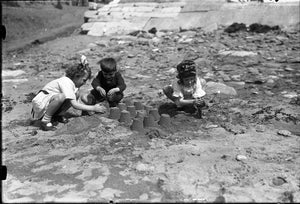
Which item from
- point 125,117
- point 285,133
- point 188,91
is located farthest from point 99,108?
point 285,133

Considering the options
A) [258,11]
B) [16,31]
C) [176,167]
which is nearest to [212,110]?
[176,167]

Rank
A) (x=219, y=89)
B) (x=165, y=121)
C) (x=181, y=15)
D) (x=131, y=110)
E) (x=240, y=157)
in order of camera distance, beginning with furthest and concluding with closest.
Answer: (x=181, y=15) < (x=219, y=89) < (x=131, y=110) < (x=165, y=121) < (x=240, y=157)

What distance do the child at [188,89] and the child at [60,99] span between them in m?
0.87

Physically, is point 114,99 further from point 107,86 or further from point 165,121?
point 165,121

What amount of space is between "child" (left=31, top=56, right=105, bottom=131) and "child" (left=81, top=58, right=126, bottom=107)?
27cm

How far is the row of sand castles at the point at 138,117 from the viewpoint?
3.80 metres

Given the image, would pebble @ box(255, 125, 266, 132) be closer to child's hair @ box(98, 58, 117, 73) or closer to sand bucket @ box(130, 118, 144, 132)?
sand bucket @ box(130, 118, 144, 132)

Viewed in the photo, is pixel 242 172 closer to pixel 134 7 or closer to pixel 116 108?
pixel 116 108

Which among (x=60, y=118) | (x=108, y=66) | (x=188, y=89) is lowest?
(x=60, y=118)

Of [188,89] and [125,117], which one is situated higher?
[188,89]

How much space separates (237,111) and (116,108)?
142 cm

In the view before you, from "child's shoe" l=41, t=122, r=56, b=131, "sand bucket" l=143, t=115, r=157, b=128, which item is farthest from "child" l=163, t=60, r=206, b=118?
"child's shoe" l=41, t=122, r=56, b=131

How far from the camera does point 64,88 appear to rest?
157 inches

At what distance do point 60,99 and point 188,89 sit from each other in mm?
1396
